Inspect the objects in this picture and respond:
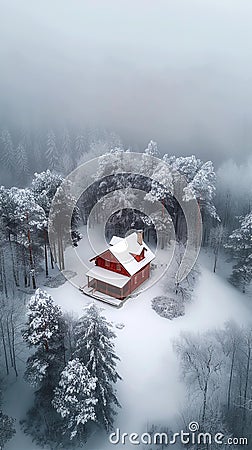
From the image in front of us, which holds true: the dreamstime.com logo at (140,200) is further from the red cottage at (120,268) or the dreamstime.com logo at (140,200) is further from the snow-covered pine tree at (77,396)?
the snow-covered pine tree at (77,396)

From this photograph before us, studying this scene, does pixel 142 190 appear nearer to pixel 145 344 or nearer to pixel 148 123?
pixel 145 344

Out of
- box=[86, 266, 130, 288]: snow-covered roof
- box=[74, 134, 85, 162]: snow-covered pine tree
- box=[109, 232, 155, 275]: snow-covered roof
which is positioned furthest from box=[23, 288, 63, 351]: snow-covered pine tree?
box=[74, 134, 85, 162]: snow-covered pine tree

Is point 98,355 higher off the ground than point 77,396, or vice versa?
point 98,355

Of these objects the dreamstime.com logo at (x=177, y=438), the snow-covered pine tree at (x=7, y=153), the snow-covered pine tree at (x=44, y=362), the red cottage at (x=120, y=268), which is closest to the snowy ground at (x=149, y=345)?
the dreamstime.com logo at (x=177, y=438)

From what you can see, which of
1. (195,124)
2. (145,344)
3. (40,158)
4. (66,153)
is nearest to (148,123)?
(195,124)

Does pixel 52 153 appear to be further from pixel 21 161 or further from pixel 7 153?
pixel 7 153

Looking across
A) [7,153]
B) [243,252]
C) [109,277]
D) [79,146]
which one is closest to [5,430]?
[109,277]
